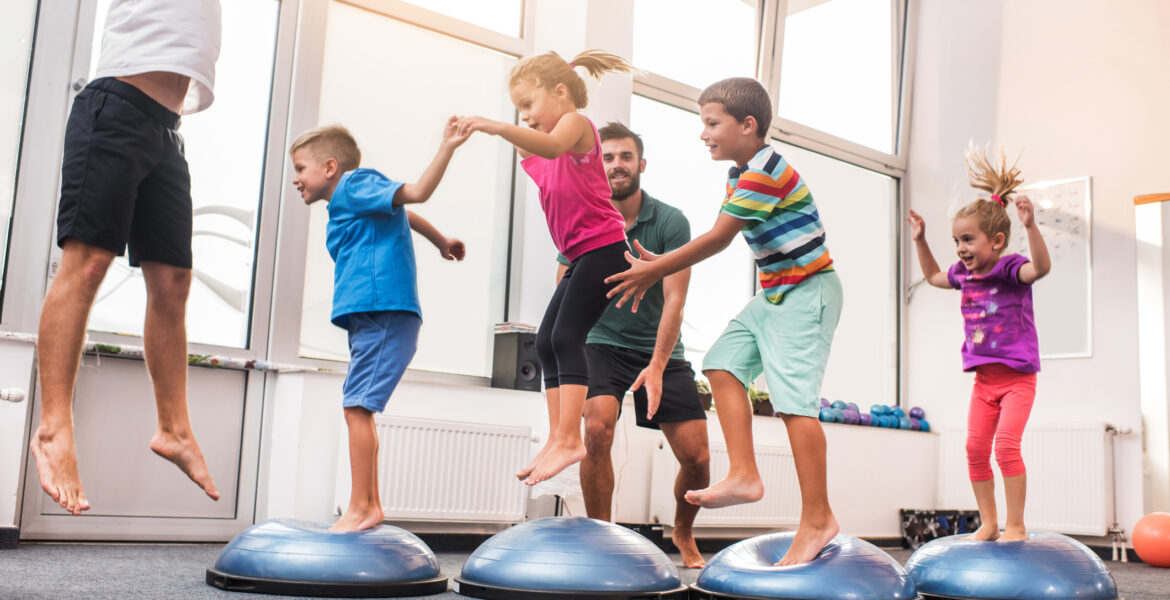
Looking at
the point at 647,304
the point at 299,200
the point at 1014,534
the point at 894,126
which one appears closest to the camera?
the point at 1014,534

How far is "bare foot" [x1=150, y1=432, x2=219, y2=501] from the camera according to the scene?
2201mm

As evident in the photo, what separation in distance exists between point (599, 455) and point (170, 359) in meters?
1.41

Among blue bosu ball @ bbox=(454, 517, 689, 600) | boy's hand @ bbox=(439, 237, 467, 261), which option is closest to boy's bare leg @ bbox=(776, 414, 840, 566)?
blue bosu ball @ bbox=(454, 517, 689, 600)

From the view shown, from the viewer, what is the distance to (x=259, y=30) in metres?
4.48

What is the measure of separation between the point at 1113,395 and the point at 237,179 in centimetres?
491

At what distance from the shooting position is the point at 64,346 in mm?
1978

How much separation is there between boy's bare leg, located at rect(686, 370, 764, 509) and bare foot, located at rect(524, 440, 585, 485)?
0.33 metres

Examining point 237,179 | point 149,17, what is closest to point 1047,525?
point 237,179

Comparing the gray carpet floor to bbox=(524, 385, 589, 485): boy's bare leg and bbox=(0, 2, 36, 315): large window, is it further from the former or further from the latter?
bbox=(0, 2, 36, 315): large window

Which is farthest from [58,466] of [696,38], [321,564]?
[696,38]

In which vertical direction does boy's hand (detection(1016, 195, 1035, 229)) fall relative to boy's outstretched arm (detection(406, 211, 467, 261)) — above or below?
above

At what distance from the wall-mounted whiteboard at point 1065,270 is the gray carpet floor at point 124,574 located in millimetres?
1854

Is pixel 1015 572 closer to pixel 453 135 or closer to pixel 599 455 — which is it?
pixel 599 455

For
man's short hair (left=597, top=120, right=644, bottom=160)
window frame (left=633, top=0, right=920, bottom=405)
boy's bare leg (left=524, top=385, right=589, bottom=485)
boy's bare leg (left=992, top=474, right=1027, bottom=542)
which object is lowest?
boy's bare leg (left=992, top=474, right=1027, bottom=542)
